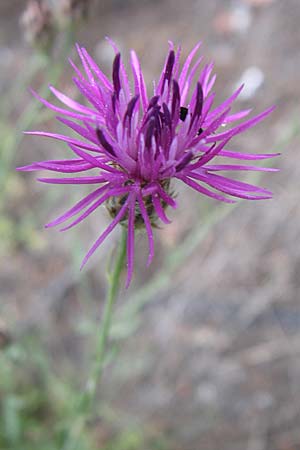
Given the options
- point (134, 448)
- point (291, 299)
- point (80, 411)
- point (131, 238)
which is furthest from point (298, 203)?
point (131, 238)

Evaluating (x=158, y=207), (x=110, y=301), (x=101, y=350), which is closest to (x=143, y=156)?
(x=158, y=207)

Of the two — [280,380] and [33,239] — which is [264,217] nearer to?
[280,380]

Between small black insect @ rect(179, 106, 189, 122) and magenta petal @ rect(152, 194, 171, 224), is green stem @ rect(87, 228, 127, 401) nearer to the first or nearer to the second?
magenta petal @ rect(152, 194, 171, 224)

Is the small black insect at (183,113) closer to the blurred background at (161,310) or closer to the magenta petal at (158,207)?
the magenta petal at (158,207)

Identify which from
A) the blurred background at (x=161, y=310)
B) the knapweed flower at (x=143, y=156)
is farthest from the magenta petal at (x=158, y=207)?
the blurred background at (x=161, y=310)

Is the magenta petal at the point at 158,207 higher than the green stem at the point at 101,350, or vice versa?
the magenta petal at the point at 158,207

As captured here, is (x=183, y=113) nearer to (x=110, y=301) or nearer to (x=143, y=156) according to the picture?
(x=143, y=156)
